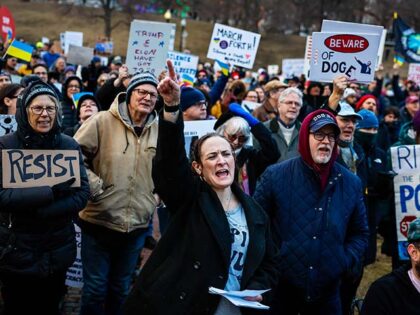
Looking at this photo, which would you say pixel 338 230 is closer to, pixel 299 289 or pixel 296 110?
pixel 299 289

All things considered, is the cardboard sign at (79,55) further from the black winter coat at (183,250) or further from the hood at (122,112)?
the black winter coat at (183,250)

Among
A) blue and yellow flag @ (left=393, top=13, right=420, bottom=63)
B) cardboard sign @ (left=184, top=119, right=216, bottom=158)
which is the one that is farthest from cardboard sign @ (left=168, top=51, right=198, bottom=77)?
blue and yellow flag @ (left=393, top=13, right=420, bottom=63)

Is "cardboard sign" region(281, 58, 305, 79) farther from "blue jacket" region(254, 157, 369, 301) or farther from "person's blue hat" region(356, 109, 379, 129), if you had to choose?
"blue jacket" region(254, 157, 369, 301)

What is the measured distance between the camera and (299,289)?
12.3 feet

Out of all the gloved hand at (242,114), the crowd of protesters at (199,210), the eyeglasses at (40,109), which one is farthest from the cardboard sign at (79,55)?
the eyeglasses at (40,109)

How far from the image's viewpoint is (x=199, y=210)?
3.05 m

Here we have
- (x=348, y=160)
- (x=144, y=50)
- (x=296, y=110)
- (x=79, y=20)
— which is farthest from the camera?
(x=79, y=20)

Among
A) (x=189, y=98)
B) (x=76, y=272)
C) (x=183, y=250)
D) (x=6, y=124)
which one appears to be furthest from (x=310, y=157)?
(x=6, y=124)

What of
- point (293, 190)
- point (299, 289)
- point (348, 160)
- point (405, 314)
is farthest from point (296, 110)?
point (405, 314)

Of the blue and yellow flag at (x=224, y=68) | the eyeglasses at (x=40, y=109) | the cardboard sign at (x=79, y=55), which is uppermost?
the cardboard sign at (x=79, y=55)

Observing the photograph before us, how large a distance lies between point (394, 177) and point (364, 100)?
3.39 metres

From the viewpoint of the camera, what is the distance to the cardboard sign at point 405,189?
5.07m

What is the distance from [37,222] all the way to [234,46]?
7007 millimetres

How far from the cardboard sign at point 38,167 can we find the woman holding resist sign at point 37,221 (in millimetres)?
44
